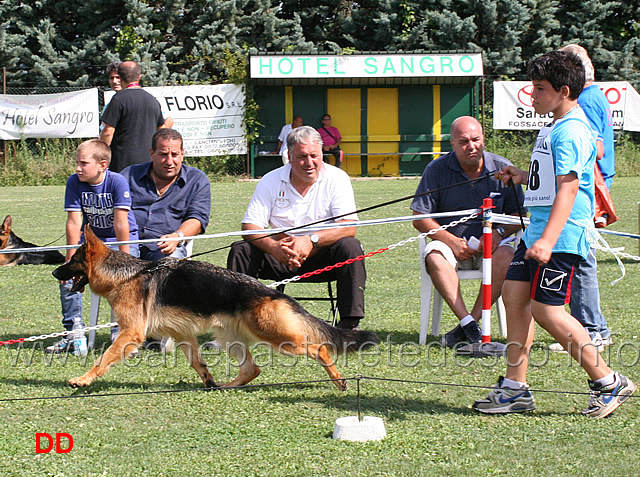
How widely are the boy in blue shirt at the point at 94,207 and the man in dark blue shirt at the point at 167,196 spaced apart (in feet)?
0.72

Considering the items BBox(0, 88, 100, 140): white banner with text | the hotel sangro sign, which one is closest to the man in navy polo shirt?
BBox(0, 88, 100, 140): white banner with text

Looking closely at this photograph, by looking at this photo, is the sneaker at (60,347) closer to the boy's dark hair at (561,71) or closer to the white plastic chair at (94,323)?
the white plastic chair at (94,323)

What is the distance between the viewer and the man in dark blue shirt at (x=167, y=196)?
5.44 meters

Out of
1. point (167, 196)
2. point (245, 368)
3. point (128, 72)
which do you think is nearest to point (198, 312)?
point (245, 368)

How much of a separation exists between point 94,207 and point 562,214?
321 centimetres

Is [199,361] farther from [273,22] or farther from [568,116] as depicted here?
[273,22]

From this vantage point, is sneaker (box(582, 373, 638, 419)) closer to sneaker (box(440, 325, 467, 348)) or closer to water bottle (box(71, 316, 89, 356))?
sneaker (box(440, 325, 467, 348))

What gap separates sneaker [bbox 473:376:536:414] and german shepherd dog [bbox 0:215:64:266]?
6995 millimetres

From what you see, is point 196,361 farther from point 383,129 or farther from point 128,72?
point 383,129

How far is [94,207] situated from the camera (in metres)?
5.22

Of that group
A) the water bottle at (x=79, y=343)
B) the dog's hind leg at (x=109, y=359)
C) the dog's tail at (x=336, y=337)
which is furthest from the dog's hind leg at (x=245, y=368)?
the water bottle at (x=79, y=343)

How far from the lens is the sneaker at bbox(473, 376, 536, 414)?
148 inches

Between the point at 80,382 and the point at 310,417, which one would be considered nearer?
the point at 310,417

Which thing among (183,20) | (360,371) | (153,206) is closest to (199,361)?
(360,371)
